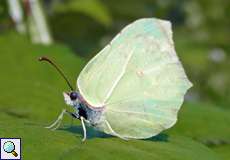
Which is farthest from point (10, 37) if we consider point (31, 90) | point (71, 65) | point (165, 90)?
point (165, 90)

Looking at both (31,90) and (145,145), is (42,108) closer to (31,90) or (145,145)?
(31,90)

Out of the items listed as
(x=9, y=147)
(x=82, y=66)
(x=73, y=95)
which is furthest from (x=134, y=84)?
(x=9, y=147)

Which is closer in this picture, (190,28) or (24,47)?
(24,47)

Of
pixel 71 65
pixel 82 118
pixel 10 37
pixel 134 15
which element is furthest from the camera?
pixel 134 15

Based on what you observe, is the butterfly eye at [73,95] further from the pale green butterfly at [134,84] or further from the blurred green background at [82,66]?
the blurred green background at [82,66]

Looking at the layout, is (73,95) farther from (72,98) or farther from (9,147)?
(9,147)

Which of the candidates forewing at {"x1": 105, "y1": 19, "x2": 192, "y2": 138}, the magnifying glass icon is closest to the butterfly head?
forewing at {"x1": 105, "y1": 19, "x2": 192, "y2": 138}
